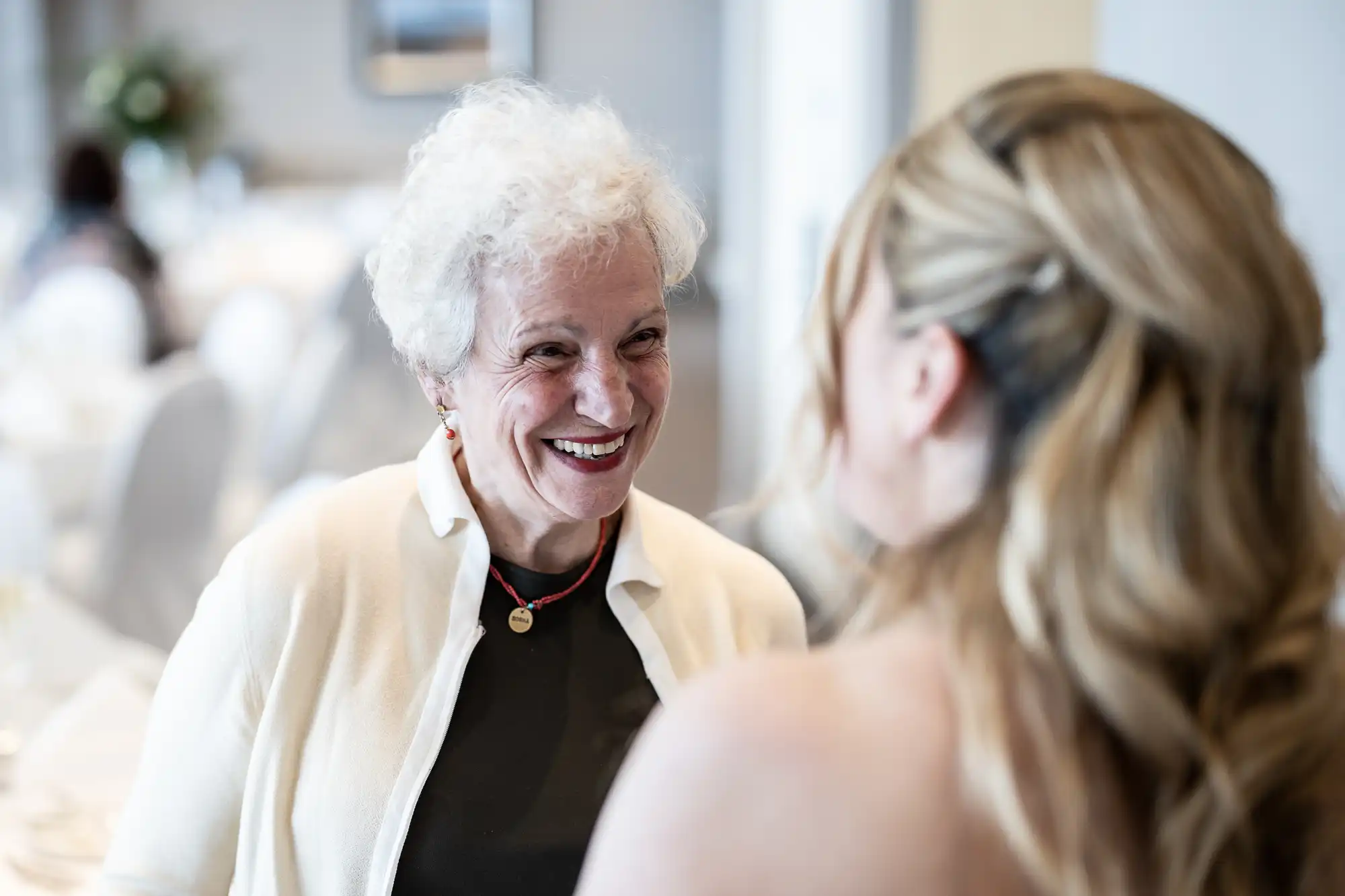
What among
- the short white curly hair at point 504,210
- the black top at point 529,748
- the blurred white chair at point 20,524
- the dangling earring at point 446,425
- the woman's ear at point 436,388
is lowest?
the blurred white chair at point 20,524

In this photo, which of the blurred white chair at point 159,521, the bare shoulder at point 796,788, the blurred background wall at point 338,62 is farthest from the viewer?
the blurred background wall at point 338,62

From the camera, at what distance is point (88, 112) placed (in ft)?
34.7

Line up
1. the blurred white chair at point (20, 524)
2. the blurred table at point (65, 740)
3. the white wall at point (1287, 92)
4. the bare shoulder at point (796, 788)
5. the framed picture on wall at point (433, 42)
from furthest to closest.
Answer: the framed picture on wall at point (433, 42) → the blurred white chair at point (20, 524) → the white wall at point (1287, 92) → the blurred table at point (65, 740) → the bare shoulder at point (796, 788)

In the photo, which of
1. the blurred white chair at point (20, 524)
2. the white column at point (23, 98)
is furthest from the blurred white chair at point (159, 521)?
the white column at point (23, 98)

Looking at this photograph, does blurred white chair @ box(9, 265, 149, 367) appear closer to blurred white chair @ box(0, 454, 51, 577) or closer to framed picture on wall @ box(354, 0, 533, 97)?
blurred white chair @ box(0, 454, 51, 577)

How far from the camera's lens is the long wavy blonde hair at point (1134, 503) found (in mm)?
817

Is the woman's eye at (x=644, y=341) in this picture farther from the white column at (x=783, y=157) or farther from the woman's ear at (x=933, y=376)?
the white column at (x=783, y=157)

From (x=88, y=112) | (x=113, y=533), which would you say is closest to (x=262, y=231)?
(x=88, y=112)

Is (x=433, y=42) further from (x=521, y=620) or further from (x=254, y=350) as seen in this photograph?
(x=521, y=620)

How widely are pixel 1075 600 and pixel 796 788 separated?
0.19 meters

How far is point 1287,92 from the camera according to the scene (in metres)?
2.69

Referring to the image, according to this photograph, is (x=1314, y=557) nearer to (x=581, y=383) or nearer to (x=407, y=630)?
(x=581, y=383)

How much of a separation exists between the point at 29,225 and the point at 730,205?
207 inches

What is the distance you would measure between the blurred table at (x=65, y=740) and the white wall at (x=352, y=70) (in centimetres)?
923
